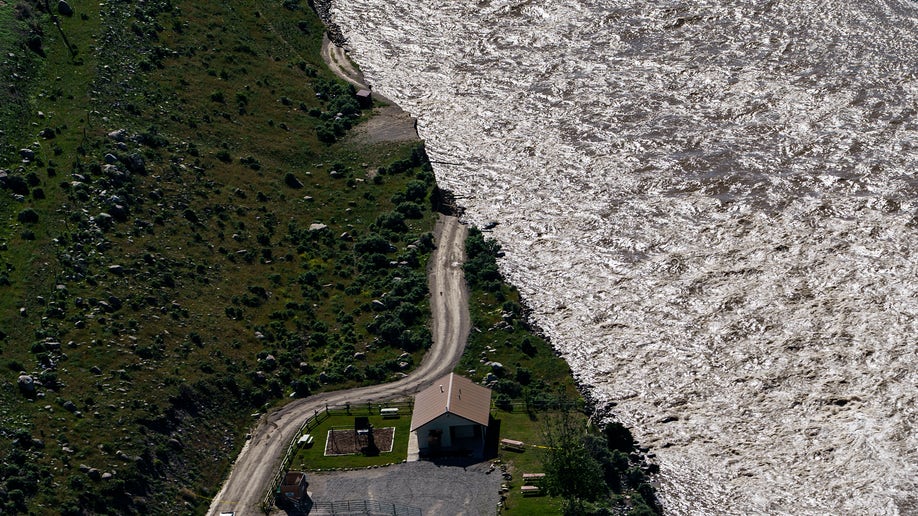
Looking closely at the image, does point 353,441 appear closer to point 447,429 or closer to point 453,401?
point 447,429

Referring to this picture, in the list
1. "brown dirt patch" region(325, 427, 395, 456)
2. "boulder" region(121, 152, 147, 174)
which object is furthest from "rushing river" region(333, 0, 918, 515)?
"boulder" region(121, 152, 147, 174)

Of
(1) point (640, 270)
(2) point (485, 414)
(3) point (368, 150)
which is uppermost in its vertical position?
(3) point (368, 150)

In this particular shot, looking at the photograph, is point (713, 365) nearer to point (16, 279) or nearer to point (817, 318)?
point (817, 318)

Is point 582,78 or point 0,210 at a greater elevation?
point 582,78

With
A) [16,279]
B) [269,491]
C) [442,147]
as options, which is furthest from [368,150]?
[269,491]

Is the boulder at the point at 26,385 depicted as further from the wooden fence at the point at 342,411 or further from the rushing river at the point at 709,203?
the rushing river at the point at 709,203

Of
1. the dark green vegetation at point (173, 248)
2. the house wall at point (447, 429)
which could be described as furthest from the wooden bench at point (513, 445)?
the dark green vegetation at point (173, 248)

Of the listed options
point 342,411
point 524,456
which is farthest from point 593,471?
point 342,411

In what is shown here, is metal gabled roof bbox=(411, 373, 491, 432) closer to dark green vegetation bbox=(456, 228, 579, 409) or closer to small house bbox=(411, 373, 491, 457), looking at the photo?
small house bbox=(411, 373, 491, 457)
